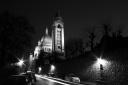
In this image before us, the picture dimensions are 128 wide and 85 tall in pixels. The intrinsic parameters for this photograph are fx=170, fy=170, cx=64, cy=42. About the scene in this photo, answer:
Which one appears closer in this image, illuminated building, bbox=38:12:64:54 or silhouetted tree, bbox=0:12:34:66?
silhouetted tree, bbox=0:12:34:66

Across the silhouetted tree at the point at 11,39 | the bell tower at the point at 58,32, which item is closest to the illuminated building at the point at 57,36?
the bell tower at the point at 58,32

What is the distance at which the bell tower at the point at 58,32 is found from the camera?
113 meters

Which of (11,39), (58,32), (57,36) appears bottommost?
(11,39)

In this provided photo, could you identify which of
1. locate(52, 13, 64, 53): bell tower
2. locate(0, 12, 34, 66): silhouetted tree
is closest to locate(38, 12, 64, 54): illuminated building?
locate(52, 13, 64, 53): bell tower

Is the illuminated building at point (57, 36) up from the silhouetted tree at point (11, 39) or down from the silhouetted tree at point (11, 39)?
up

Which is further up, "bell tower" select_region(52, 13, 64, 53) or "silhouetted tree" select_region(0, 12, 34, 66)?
"bell tower" select_region(52, 13, 64, 53)

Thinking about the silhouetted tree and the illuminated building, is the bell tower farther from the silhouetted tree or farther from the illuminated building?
the silhouetted tree

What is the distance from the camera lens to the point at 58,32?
117m

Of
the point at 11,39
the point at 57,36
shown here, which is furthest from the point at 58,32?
the point at 11,39

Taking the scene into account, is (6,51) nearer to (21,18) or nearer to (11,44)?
(11,44)

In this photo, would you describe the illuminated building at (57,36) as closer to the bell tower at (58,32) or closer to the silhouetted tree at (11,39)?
the bell tower at (58,32)

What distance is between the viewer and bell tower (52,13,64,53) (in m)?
113

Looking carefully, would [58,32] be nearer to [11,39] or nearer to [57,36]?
[57,36]

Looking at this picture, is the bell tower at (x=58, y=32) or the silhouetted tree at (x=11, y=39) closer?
the silhouetted tree at (x=11, y=39)
